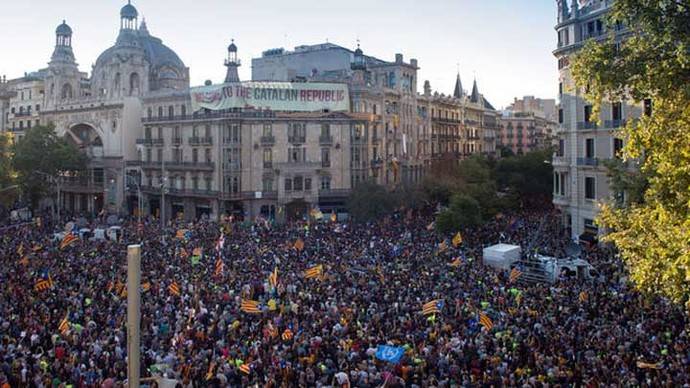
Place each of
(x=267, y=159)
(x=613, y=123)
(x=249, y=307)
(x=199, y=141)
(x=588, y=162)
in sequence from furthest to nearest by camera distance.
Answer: (x=199, y=141), (x=267, y=159), (x=588, y=162), (x=613, y=123), (x=249, y=307)

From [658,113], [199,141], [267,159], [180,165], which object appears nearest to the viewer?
[658,113]

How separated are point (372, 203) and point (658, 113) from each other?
4002 cm

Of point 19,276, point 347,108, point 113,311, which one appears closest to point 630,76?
point 113,311

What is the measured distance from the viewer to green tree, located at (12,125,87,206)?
63125 mm

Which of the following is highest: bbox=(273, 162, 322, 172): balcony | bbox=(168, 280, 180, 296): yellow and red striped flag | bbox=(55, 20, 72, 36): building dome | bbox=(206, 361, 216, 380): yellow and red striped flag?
bbox=(55, 20, 72, 36): building dome

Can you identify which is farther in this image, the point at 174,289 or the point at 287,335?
the point at 174,289

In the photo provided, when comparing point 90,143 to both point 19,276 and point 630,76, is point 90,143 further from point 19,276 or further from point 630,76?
point 630,76

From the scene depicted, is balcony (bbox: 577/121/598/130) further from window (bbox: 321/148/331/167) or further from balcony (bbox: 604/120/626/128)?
window (bbox: 321/148/331/167)

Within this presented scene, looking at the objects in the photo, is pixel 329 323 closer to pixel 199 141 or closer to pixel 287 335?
pixel 287 335

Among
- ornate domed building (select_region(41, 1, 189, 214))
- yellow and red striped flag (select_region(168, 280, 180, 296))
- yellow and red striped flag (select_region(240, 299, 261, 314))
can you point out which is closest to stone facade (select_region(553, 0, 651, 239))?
yellow and red striped flag (select_region(240, 299, 261, 314))

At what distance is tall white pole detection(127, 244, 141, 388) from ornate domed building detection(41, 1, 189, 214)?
65143 mm

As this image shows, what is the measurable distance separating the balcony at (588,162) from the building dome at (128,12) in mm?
50418

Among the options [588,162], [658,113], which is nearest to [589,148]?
[588,162]

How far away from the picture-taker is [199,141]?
63.2 meters
